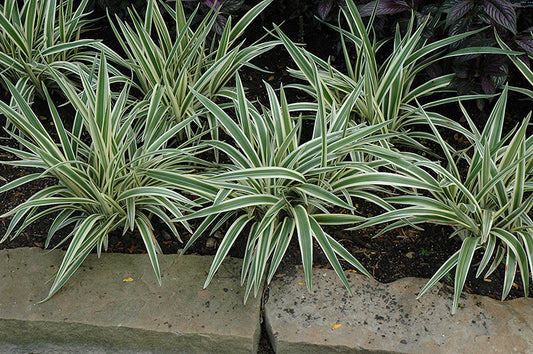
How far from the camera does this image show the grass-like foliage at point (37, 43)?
2510mm

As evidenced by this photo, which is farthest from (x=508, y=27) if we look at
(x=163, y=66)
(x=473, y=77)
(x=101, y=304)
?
(x=101, y=304)

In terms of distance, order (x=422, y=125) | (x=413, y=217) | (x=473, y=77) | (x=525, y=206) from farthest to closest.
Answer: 1. (x=422, y=125)
2. (x=473, y=77)
3. (x=413, y=217)
4. (x=525, y=206)

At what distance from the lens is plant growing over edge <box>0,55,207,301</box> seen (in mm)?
1991

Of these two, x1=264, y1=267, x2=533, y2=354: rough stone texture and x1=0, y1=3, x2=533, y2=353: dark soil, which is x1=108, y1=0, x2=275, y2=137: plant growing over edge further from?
x1=264, y1=267, x2=533, y2=354: rough stone texture

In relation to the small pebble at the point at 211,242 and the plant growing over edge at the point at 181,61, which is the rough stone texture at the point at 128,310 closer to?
the small pebble at the point at 211,242

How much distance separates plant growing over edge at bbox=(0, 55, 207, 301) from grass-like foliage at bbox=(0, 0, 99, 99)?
44cm

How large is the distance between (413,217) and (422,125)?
709 millimetres

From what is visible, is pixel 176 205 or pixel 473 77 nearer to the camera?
pixel 176 205

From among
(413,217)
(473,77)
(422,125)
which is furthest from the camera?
(422,125)

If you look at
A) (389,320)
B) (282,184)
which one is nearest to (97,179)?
(282,184)

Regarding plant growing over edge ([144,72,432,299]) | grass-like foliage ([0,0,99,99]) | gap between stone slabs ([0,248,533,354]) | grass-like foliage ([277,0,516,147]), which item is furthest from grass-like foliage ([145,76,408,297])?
grass-like foliage ([0,0,99,99])

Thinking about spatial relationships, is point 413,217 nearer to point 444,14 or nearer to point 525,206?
point 525,206

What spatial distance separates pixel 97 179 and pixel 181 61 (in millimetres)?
691

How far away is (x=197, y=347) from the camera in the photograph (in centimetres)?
196
